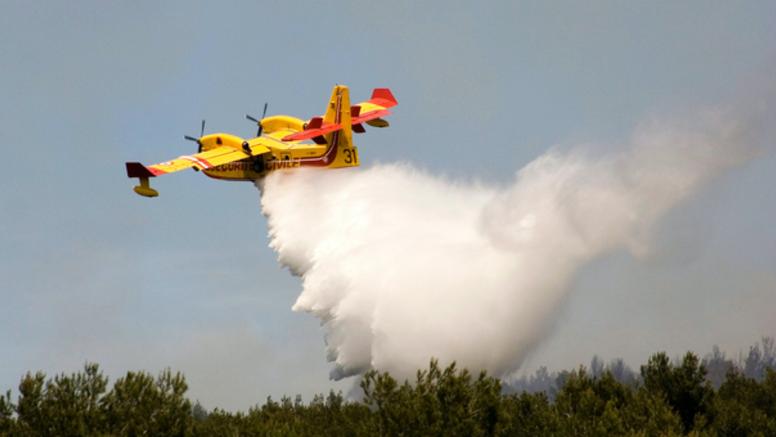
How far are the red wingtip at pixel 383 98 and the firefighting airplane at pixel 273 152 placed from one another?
23.3 feet

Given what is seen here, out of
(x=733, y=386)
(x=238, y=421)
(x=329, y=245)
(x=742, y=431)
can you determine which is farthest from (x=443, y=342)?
(x=733, y=386)

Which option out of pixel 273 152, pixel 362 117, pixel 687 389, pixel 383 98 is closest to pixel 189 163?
pixel 273 152

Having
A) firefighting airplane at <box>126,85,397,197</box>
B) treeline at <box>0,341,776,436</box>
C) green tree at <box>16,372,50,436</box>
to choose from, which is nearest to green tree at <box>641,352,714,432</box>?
treeline at <box>0,341,776,436</box>

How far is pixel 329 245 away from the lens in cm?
6588

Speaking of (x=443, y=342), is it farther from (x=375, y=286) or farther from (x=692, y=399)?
(x=692, y=399)

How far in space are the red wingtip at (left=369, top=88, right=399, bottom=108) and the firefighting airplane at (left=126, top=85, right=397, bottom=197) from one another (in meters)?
7.10

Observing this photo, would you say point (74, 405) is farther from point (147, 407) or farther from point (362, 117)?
point (362, 117)

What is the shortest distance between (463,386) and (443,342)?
30.1 feet

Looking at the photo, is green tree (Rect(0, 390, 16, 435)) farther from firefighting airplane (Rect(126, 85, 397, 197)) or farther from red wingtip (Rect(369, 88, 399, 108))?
red wingtip (Rect(369, 88, 399, 108))

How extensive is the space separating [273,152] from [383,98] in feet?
41.9

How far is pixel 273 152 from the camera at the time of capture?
65.9 metres

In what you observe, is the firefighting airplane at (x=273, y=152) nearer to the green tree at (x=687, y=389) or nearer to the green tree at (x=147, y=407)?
the green tree at (x=147, y=407)

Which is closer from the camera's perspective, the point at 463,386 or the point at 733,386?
the point at 463,386

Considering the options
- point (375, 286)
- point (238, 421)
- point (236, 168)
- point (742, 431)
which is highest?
point (236, 168)
